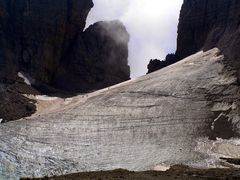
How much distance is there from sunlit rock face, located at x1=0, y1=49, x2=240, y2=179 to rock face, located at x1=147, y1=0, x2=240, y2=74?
1.74 meters

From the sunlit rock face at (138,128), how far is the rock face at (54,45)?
27266mm

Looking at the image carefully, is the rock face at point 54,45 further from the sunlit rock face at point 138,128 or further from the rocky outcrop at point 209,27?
the sunlit rock face at point 138,128

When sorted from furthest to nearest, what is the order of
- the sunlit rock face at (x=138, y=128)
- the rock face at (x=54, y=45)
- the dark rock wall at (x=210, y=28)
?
the rock face at (x=54, y=45), the dark rock wall at (x=210, y=28), the sunlit rock face at (x=138, y=128)

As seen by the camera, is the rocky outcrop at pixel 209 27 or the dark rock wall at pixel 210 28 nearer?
the dark rock wall at pixel 210 28

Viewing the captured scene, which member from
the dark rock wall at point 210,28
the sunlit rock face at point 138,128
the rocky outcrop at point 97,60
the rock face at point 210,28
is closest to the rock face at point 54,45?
the rocky outcrop at point 97,60

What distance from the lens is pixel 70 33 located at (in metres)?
78.4

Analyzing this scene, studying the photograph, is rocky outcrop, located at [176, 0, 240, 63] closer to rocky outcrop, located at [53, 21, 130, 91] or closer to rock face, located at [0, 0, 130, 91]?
rocky outcrop, located at [53, 21, 130, 91]

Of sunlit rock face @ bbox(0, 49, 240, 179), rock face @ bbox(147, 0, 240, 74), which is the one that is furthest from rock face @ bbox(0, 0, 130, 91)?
sunlit rock face @ bbox(0, 49, 240, 179)

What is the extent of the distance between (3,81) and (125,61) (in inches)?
1162

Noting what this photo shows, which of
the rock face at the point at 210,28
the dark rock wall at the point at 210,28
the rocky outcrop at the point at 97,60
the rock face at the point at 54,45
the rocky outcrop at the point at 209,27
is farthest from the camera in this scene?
the rocky outcrop at the point at 97,60

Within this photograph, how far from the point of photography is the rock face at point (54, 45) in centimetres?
7081

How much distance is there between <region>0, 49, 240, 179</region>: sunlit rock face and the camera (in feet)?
105

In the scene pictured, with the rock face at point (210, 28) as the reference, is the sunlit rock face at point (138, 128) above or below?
below

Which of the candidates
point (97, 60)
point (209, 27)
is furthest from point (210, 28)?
point (97, 60)
